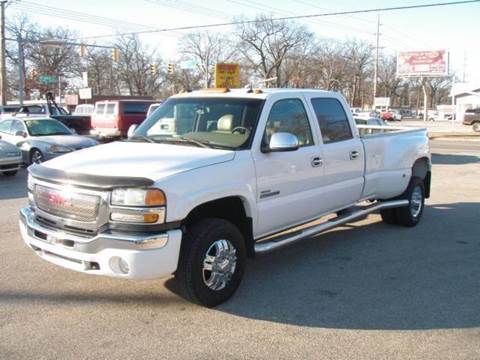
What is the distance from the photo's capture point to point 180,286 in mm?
4234

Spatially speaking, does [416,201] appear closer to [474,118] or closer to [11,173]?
[11,173]

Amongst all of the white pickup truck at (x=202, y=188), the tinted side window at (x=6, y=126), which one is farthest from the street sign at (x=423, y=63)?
the white pickup truck at (x=202, y=188)

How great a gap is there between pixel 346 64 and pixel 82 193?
8509cm

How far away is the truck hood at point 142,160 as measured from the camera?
4.05m

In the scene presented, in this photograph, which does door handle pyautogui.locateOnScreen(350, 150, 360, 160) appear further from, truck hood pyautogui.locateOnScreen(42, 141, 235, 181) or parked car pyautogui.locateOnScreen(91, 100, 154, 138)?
parked car pyautogui.locateOnScreen(91, 100, 154, 138)

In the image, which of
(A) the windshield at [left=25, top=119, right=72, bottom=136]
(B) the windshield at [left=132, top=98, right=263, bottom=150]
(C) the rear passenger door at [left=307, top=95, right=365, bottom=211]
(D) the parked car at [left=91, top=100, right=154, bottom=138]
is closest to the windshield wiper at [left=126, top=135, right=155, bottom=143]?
(B) the windshield at [left=132, top=98, right=263, bottom=150]

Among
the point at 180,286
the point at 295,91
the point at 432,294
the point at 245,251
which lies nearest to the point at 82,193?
the point at 180,286

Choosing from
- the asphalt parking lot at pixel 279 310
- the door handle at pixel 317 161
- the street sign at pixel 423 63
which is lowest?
the asphalt parking lot at pixel 279 310

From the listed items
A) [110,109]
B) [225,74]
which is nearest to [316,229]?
[110,109]

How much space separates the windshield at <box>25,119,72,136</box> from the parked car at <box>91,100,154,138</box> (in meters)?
4.19

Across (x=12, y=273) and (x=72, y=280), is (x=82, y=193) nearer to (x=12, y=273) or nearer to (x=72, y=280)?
(x=72, y=280)

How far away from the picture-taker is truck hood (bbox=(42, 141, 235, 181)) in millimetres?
4047

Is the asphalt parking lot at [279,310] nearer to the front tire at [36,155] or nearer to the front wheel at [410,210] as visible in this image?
the front wheel at [410,210]

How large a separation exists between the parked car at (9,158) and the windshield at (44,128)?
7.04 ft
